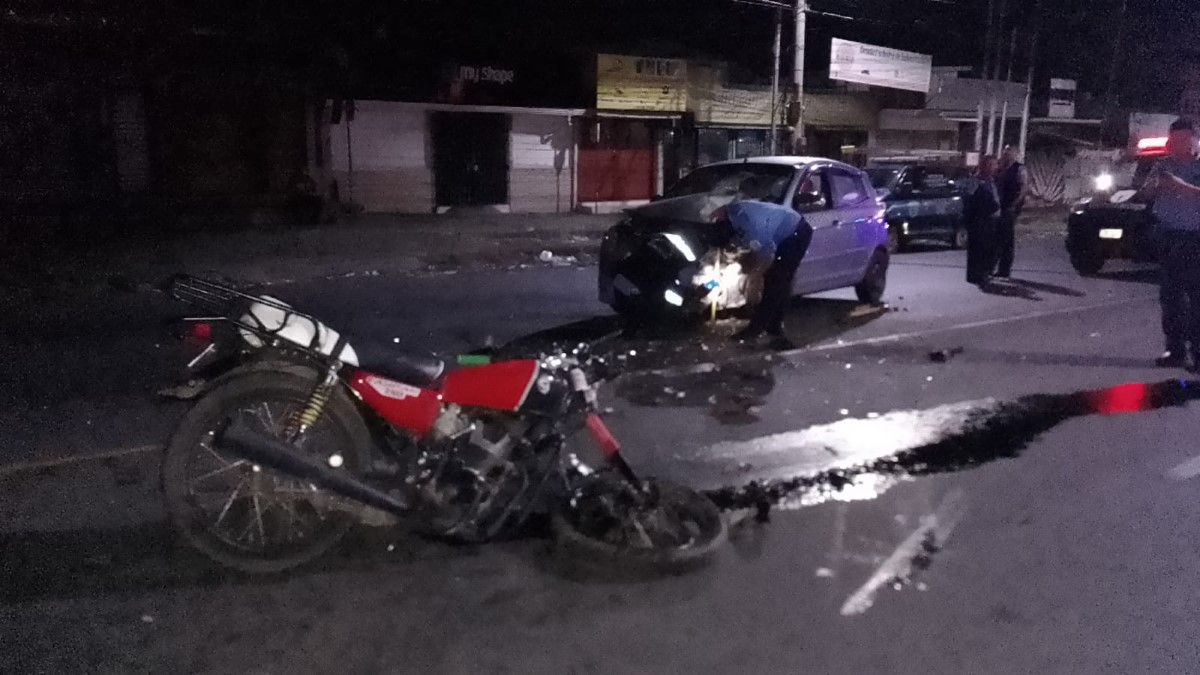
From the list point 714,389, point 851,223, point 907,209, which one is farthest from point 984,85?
point 714,389

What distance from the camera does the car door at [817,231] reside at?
10406 mm

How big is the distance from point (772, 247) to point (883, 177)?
9.98 metres

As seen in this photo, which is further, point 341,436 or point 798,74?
point 798,74

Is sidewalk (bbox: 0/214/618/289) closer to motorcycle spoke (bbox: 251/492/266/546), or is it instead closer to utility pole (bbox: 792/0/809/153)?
utility pole (bbox: 792/0/809/153)

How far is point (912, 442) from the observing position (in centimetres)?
676

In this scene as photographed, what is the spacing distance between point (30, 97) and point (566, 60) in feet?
36.9

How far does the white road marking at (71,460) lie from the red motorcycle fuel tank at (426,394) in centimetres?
233

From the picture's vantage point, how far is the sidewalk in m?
13.1

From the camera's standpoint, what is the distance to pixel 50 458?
18.9ft

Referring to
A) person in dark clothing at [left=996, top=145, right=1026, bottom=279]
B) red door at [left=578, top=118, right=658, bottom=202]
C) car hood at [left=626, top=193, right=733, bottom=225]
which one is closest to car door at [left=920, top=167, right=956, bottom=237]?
person in dark clothing at [left=996, top=145, right=1026, bottom=279]

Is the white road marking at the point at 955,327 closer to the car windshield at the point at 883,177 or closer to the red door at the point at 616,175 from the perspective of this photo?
the car windshield at the point at 883,177

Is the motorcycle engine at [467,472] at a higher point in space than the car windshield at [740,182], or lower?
lower

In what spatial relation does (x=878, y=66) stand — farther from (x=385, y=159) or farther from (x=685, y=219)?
(x=685, y=219)

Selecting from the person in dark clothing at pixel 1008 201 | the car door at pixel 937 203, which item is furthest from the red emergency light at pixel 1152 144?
the car door at pixel 937 203
